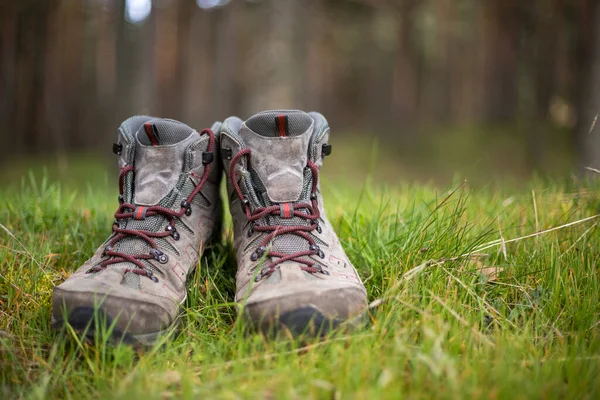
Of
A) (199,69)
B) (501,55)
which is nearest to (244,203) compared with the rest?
(501,55)

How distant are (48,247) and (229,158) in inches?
34.0

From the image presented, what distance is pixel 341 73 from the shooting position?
24.8 metres

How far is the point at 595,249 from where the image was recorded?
5.71ft

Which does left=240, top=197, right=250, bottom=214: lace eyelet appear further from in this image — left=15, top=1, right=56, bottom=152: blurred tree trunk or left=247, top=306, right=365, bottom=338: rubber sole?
left=15, top=1, right=56, bottom=152: blurred tree trunk

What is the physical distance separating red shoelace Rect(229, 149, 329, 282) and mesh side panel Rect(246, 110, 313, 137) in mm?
96

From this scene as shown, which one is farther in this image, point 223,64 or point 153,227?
point 223,64

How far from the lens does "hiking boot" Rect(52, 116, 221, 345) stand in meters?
1.28

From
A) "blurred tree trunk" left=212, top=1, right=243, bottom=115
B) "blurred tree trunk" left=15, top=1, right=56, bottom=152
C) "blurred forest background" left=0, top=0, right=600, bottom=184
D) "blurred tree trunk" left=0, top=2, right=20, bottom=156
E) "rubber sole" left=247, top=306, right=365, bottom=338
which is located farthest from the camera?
"blurred tree trunk" left=15, top=1, right=56, bottom=152

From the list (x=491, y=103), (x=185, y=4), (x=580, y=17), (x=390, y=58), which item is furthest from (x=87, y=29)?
(x=580, y=17)

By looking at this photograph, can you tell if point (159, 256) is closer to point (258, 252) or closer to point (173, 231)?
point (173, 231)

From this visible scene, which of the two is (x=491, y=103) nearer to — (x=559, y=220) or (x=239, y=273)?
(x=559, y=220)

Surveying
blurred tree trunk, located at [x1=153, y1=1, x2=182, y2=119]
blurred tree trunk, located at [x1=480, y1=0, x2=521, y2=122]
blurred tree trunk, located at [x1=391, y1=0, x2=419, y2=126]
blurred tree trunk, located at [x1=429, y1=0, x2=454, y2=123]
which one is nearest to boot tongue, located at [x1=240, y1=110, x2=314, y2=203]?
blurred tree trunk, located at [x1=480, y1=0, x2=521, y2=122]

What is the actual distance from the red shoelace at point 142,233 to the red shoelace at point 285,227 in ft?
0.58

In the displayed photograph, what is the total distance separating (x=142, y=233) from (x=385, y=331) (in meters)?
0.83
